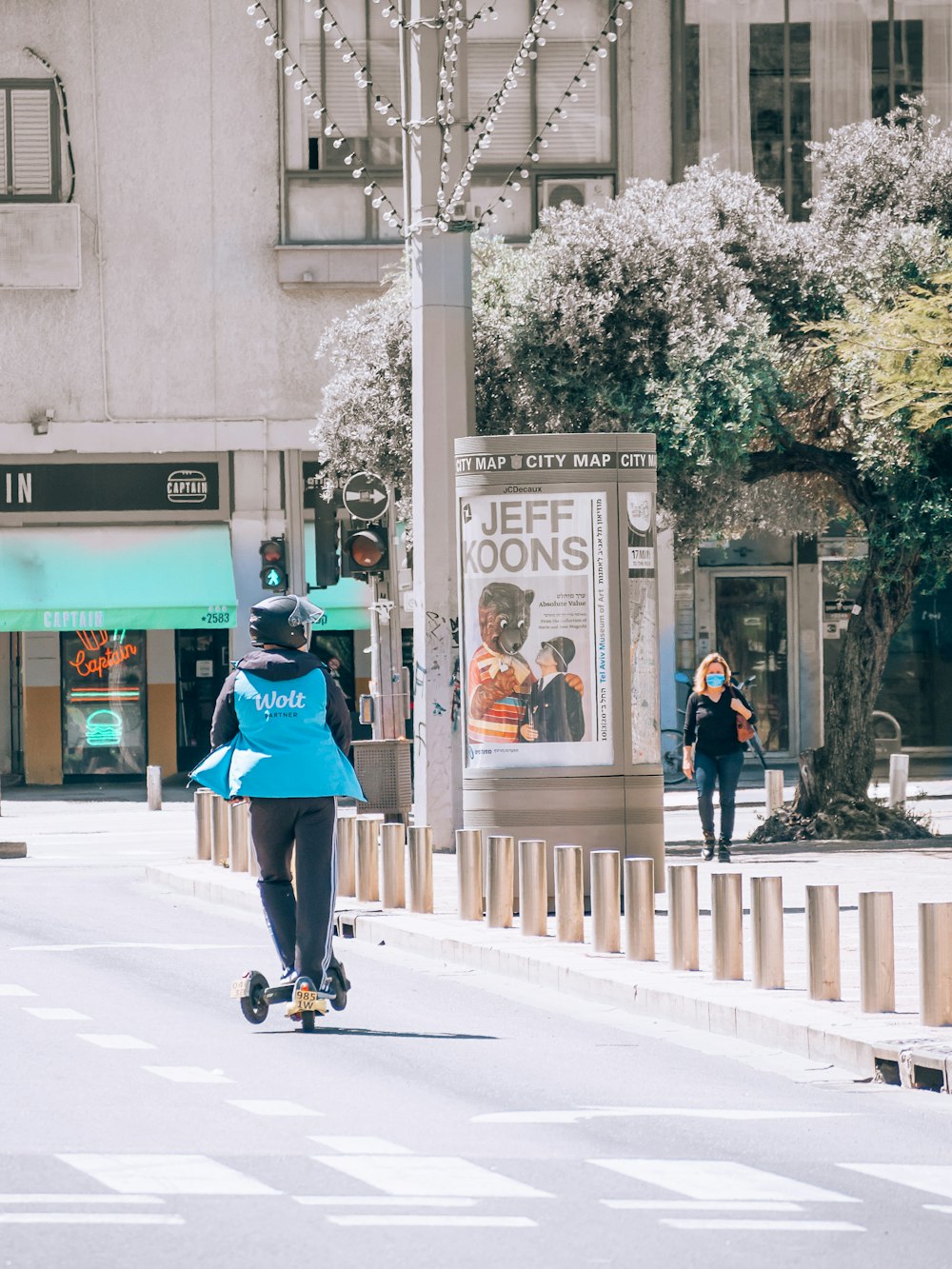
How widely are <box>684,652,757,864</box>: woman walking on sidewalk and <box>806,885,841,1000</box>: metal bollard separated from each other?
794cm

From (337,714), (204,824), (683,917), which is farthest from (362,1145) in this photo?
(204,824)

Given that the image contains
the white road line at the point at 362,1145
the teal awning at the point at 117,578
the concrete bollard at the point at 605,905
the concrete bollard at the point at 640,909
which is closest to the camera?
the white road line at the point at 362,1145

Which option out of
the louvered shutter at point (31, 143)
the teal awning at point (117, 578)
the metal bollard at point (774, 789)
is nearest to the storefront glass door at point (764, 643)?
the teal awning at point (117, 578)

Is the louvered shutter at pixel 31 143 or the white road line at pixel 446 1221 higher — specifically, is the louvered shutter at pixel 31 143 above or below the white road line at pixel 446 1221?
above

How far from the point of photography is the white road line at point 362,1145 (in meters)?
6.86

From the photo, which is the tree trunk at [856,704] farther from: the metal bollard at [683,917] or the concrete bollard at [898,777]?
the metal bollard at [683,917]

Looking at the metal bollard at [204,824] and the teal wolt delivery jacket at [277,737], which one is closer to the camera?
the teal wolt delivery jacket at [277,737]

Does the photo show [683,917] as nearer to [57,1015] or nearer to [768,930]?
[768,930]

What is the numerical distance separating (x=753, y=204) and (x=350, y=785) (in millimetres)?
11719

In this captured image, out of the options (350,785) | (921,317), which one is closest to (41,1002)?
(350,785)

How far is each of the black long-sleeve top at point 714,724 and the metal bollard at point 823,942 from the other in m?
8.10

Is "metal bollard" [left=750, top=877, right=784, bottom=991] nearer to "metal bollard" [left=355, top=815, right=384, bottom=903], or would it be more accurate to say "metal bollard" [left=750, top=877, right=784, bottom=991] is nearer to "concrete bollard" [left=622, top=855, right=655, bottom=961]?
"concrete bollard" [left=622, top=855, right=655, bottom=961]

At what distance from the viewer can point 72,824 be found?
969 inches

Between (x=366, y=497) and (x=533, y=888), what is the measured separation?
25.2 ft
